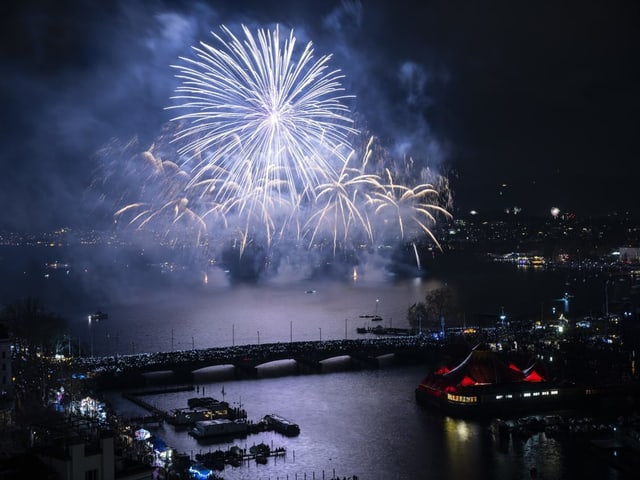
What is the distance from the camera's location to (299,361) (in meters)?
22.0

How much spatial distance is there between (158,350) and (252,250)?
125 ft

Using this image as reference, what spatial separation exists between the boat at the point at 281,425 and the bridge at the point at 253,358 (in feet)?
17.0

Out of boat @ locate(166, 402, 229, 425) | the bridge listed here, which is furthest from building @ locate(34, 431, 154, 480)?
the bridge

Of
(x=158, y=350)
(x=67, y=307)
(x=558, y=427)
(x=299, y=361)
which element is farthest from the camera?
(x=67, y=307)

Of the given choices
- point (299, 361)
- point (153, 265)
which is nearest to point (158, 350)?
point (299, 361)

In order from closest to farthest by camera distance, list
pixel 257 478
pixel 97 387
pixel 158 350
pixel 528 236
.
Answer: pixel 257 478, pixel 97 387, pixel 158 350, pixel 528 236

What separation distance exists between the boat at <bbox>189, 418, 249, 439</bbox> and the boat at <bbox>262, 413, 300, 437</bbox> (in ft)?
1.56

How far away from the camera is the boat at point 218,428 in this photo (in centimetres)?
1463

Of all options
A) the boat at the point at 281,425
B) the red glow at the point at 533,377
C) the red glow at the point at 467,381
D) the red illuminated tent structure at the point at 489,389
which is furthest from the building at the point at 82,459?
the red glow at the point at 533,377

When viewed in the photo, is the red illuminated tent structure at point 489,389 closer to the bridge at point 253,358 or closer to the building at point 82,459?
the bridge at point 253,358

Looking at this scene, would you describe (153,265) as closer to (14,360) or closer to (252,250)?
(252,250)

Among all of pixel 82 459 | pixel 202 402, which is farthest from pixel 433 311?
pixel 82 459

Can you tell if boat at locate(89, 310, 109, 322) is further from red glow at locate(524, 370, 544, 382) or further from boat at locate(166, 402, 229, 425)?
red glow at locate(524, 370, 544, 382)

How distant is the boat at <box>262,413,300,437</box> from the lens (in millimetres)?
Answer: 14791
